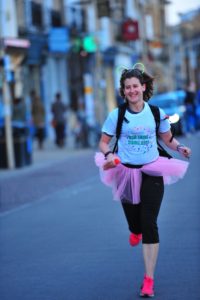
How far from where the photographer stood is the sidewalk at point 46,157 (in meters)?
21.2

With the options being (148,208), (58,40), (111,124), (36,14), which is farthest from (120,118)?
(36,14)

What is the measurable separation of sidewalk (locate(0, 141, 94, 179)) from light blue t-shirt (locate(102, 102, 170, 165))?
1307cm

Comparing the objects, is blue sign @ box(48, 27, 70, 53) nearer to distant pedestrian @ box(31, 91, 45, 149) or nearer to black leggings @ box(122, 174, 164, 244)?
distant pedestrian @ box(31, 91, 45, 149)

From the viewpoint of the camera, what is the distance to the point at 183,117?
34188mm

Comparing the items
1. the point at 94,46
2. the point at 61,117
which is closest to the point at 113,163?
the point at 61,117

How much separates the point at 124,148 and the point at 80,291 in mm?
1192

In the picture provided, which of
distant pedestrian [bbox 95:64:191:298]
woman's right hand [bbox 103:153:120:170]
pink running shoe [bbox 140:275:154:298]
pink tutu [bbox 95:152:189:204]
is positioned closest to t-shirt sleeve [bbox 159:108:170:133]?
distant pedestrian [bbox 95:64:191:298]

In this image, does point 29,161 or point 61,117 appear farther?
point 61,117

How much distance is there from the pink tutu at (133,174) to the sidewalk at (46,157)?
1290cm

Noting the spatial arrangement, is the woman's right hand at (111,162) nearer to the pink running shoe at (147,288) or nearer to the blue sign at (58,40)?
the pink running shoe at (147,288)

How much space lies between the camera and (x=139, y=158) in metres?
6.95

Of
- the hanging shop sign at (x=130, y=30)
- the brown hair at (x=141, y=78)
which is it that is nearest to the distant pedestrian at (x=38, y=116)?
the hanging shop sign at (x=130, y=30)

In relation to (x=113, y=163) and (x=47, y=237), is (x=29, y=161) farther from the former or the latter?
(x=113, y=163)

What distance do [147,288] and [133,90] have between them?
4.91 ft
